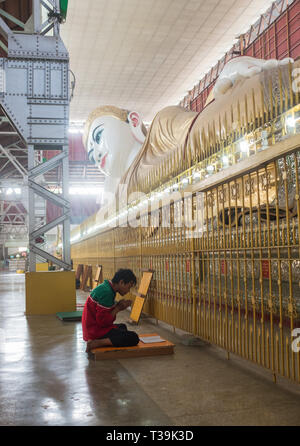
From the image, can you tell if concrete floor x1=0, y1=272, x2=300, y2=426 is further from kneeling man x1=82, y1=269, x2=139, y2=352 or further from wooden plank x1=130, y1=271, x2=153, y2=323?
wooden plank x1=130, y1=271, x2=153, y2=323

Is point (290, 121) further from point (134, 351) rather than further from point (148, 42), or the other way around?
point (148, 42)

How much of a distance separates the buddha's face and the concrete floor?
878cm

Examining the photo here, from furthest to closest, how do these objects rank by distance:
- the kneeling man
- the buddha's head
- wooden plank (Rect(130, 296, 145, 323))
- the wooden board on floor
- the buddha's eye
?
the buddha's eye < the buddha's head < wooden plank (Rect(130, 296, 145, 323)) < the kneeling man < the wooden board on floor

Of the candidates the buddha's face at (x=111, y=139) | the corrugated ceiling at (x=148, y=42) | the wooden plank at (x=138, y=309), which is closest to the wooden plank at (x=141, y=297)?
the wooden plank at (x=138, y=309)

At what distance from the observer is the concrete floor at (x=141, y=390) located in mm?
2477

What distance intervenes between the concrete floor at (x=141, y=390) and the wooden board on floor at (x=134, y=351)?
0.32 feet

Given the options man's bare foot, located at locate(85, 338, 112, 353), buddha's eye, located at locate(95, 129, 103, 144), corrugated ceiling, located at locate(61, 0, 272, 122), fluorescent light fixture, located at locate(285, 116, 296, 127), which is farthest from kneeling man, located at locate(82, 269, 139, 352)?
corrugated ceiling, located at locate(61, 0, 272, 122)

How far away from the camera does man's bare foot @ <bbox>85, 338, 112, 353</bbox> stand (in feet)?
13.4

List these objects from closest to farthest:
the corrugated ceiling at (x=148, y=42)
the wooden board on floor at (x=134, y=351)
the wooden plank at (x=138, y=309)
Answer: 1. the wooden board on floor at (x=134, y=351)
2. the wooden plank at (x=138, y=309)
3. the corrugated ceiling at (x=148, y=42)

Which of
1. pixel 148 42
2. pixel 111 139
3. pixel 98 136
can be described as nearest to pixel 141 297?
pixel 111 139

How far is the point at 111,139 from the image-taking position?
41.7 ft

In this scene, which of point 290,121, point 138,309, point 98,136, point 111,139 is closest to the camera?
point 290,121

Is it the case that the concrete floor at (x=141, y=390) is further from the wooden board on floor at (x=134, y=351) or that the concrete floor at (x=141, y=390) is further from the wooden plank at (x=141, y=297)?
the wooden plank at (x=141, y=297)

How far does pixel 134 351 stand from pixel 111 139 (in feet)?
30.9
